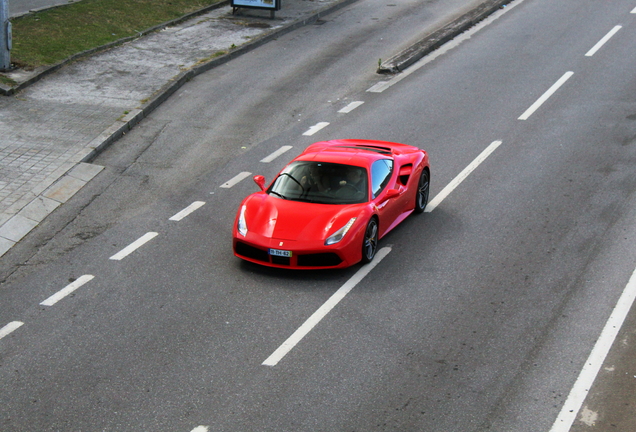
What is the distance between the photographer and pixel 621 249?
1034 centimetres

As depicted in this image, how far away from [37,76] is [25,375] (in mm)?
11392

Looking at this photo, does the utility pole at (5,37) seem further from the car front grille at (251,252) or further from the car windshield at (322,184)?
the car front grille at (251,252)

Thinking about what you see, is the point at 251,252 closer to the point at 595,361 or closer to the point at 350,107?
the point at 595,361

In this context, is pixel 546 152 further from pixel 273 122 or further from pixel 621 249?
pixel 273 122

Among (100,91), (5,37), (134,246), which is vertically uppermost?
(5,37)

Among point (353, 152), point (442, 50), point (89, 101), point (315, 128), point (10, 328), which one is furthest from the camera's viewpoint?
point (442, 50)

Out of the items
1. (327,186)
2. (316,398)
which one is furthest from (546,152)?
(316,398)

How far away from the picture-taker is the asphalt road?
723cm

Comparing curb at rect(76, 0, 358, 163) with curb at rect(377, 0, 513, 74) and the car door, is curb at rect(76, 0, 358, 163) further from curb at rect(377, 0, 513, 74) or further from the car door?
the car door

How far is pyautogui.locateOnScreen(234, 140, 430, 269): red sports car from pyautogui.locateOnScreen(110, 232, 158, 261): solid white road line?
1.57 meters

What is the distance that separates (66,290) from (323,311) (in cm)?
327

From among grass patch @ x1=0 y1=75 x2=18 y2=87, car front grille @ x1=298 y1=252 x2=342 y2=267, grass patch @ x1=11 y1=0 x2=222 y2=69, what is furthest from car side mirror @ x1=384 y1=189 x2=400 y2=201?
grass patch @ x1=11 y1=0 x2=222 y2=69

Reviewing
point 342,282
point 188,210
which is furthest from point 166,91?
point 342,282

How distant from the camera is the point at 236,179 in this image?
1325 centimetres
